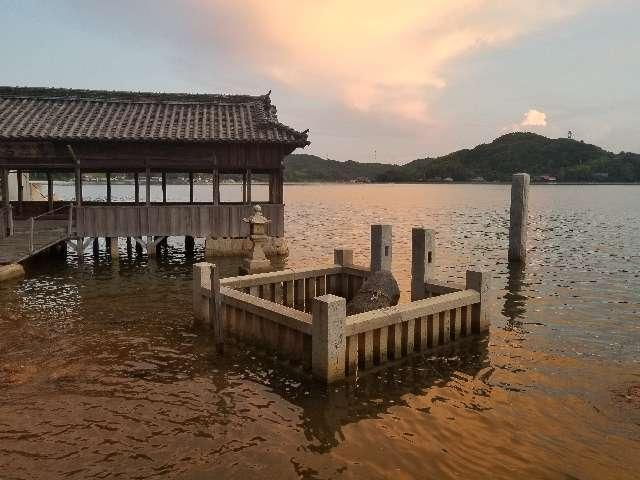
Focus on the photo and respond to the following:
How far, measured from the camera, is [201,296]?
11.6m

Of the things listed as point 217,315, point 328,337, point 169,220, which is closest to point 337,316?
point 328,337

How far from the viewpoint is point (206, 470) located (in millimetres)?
6008

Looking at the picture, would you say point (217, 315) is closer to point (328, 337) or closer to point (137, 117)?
point (328, 337)

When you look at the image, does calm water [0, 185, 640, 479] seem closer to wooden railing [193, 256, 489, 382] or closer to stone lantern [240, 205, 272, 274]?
wooden railing [193, 256, 489, 382]

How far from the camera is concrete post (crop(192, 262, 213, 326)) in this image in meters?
11.5

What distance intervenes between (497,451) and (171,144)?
62.8 feet

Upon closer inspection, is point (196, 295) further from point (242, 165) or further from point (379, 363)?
point (242, 165)

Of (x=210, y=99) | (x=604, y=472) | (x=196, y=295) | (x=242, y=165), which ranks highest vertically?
(x=210, y=99)

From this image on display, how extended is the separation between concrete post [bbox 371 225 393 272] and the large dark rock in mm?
407

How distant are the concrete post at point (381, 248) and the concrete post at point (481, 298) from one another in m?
2.46

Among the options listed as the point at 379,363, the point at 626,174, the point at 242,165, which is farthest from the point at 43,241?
the point at 626,174

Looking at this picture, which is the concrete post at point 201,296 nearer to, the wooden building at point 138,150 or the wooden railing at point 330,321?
the wooden railing at point 330,321

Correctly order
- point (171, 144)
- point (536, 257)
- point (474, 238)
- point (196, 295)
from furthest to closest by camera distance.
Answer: point (474, 238), point (536, 257), point (171, 144), point (196, 295)

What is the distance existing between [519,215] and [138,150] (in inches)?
686
